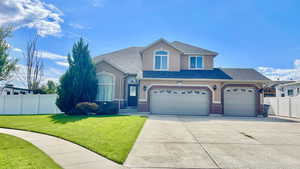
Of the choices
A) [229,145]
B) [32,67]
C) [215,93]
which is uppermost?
[32,67]

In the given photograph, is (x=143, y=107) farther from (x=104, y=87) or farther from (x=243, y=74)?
(x=243, y=74)

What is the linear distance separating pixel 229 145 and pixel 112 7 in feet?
37.3

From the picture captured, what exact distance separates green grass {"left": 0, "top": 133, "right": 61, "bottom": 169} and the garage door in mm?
15354

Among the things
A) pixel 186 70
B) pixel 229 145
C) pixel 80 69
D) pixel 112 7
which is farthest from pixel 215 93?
pixel 80 69

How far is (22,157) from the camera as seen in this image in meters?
3.97

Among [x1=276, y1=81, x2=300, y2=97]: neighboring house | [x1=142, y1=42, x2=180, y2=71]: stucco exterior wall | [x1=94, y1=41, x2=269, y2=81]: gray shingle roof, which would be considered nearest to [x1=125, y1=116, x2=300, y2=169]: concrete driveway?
[x1=94, y1=41, x2=269, y2=81]: gray shingle roof

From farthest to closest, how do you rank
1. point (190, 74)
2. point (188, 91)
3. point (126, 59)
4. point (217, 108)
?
point (126, 59) < point (190, 74) < point (188, 91) < point (217, 108)

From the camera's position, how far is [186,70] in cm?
1731

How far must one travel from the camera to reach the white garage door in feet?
50.3

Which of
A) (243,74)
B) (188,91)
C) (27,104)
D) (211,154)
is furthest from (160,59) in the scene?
(27,104)

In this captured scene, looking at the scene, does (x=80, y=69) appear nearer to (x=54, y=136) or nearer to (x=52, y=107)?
(x=52, y=107)

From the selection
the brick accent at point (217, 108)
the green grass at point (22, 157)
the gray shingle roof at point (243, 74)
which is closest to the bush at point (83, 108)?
the green grass at point (22, 157)

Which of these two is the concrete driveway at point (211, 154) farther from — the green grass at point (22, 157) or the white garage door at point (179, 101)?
the white garage door at point (179, 101)

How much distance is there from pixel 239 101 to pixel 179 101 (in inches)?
232
